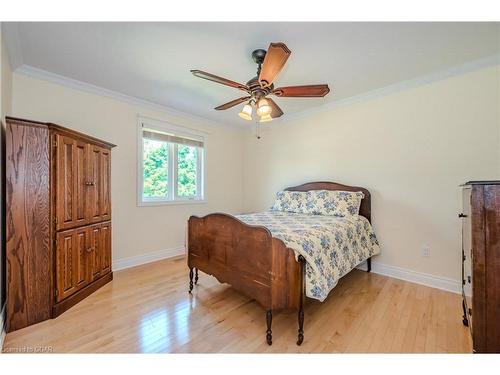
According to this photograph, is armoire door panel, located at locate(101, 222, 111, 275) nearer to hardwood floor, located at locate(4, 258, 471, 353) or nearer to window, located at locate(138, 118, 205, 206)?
hardwood floor, located at locate(4, 258, 471, 353)

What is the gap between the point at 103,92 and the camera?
2.74m

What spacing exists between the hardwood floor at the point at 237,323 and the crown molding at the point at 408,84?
2271mm

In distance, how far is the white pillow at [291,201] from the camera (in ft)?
10.2

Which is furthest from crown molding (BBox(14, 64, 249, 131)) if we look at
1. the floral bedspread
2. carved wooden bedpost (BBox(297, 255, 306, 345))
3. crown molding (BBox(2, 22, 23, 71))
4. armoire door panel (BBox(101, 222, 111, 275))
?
carved wooden bedpost (BBox(297, 255, 306, 345))

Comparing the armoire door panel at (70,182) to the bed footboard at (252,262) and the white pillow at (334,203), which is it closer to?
the bed footboard at (252,262)

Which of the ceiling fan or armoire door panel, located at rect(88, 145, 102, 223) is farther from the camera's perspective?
armoire door panel, located at rect(88, 145, 102, 223)

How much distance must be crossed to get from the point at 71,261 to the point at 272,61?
2.43 m

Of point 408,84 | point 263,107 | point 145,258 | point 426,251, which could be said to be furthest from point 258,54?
point 145,258

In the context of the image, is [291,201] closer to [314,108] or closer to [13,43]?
[314,108]

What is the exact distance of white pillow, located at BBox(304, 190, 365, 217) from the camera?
8.79 ft
